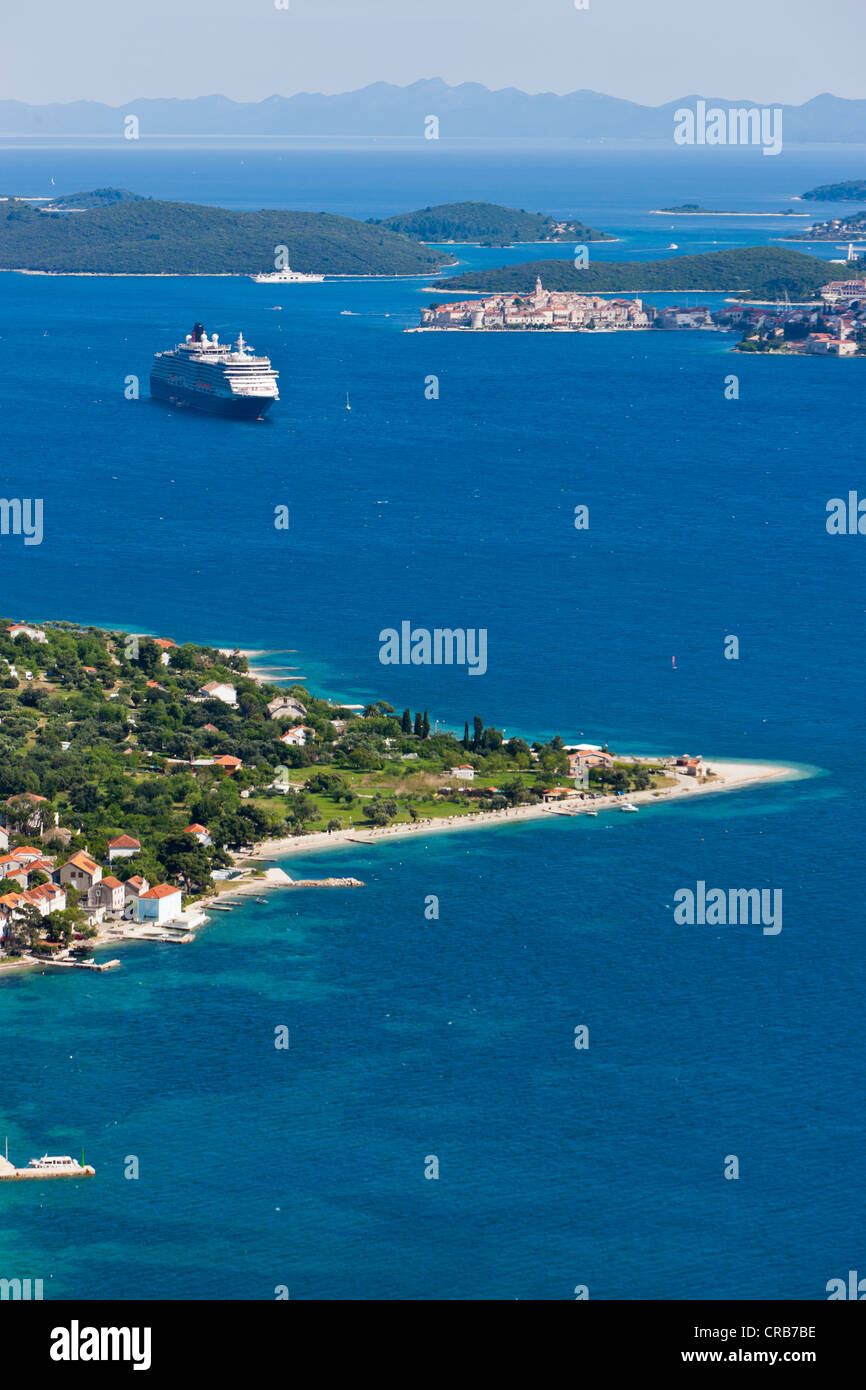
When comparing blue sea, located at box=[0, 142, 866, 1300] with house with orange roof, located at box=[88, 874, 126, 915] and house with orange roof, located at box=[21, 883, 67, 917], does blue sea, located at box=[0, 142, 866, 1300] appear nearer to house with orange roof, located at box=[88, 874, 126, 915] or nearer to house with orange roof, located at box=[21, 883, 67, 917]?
house with orange roof, located at box=[88, 874, 126, 915]

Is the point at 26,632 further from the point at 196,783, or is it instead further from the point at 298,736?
the point at 196,783

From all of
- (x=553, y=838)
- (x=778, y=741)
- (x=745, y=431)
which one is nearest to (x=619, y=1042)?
(x=553, y=838)

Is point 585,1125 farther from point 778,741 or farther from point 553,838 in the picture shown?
point 778,741

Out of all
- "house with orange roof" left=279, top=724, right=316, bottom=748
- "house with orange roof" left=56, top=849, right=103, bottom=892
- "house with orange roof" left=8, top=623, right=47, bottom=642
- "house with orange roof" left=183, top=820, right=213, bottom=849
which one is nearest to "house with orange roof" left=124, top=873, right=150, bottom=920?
"house with orange roof" left=56, top=849, right=103, bottom=892

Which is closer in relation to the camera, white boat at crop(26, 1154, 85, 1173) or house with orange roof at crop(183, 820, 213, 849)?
white boat at crop(26, 1154, 85, 1173)

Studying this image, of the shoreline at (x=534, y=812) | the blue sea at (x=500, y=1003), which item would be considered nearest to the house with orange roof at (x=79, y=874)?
the blue sea at (x=500, y=1003)

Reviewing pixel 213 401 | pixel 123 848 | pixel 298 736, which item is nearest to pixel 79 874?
pixel 123 848
